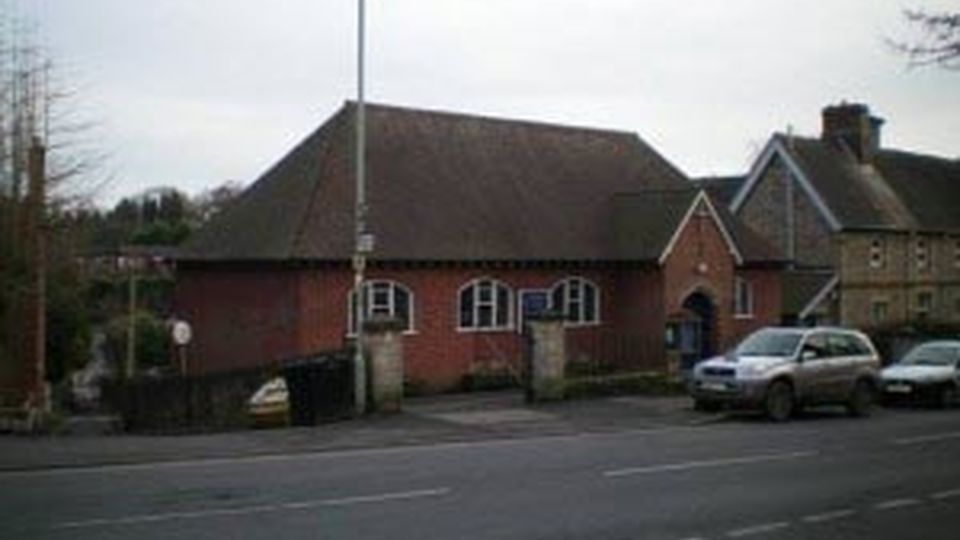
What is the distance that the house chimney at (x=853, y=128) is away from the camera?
60500 mm

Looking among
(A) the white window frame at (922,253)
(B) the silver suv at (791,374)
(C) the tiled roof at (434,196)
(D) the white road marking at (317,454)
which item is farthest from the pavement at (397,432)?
(A) the white window frame at (922,253)

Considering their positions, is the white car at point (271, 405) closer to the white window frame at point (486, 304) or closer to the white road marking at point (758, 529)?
the white window frame at point (486, 304)

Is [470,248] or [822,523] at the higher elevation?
[470,248]

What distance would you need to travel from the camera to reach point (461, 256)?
133ft

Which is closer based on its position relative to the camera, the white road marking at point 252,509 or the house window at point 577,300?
the white road marking at point 252,509

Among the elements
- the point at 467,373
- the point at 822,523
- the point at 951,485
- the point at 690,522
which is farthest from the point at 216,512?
the point at 467,373

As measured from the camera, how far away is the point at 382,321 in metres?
29.5

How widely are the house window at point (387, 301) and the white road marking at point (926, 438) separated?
16.0m

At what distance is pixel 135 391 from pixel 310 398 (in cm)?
367

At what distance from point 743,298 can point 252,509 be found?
3552 cm

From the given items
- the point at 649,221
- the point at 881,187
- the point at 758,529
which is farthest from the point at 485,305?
the point at 758,529

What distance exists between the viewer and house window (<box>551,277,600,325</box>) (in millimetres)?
43750

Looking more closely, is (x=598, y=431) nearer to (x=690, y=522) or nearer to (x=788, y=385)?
(x=788, y=385)

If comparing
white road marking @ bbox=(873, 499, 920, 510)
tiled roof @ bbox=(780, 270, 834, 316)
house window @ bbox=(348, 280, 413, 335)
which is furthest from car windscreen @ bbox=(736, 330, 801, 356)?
tiled roof @ bbox=(780, 270, 834, 316)
